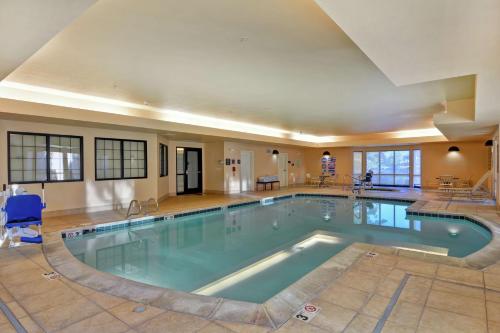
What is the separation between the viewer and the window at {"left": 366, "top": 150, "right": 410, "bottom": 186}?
1473 cm

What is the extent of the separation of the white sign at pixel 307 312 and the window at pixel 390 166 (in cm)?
1406

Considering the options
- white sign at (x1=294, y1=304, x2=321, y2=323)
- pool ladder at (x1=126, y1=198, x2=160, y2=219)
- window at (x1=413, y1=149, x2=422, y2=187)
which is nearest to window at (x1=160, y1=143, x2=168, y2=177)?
pool ladder at (x1=126, y1=198, x2=160, y2=219)

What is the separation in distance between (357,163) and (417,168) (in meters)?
2.88

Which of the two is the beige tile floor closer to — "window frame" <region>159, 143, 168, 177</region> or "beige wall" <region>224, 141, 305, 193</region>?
"window frame" <region>159, 143, 168, 177</region>

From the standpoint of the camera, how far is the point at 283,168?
50.6ft

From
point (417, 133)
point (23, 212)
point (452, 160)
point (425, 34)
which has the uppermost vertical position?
point (417, 133)

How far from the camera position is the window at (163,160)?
995cm

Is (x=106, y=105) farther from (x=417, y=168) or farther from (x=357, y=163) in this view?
(x=417, y=168)

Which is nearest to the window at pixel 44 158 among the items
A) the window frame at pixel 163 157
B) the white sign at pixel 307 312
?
the window frame at pixel 163 157

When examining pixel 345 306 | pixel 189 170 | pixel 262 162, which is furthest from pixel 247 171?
pixel 345 306

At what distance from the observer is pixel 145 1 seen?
8.87 feet

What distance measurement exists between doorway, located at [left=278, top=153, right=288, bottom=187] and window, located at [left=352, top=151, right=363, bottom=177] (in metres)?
3.68

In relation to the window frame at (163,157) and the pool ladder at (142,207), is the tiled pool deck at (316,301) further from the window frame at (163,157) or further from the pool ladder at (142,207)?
the window frame at (163,157)

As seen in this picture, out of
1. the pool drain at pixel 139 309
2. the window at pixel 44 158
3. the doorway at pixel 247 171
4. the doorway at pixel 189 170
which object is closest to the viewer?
the pool drain at pixel 139 309
